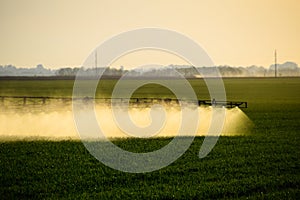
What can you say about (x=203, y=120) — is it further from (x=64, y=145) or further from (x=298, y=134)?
(x=64, y=145)

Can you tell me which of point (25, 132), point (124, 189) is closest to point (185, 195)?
point (124, 189)

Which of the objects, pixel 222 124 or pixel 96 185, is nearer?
pixel 96 185

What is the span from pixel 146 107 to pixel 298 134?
1938 cm

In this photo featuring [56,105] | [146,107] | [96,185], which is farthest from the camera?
[56,105]

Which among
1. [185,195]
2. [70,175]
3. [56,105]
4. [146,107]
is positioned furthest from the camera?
[56,105]

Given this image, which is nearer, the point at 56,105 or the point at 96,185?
the point at 96,185

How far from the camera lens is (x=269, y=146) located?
890 inches

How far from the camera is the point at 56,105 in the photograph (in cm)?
4834

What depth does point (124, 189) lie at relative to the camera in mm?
13938

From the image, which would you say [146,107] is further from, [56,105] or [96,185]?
[96,185]

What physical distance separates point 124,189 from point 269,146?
36.9ft

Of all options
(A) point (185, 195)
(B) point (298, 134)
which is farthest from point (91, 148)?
(B) point (298, 134)

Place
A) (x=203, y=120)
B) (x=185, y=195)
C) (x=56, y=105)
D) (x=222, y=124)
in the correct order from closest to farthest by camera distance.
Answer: (x=185, y=195)
(x=222, y=124)
(x=203, y=120)
(x=56, y=105)

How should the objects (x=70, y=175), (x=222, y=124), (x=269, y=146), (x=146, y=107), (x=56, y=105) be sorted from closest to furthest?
(x=70, y=175) < (x=269, y=146) < (x=222, y=124) < (x=146, y=107) < (x=56, y=105)
